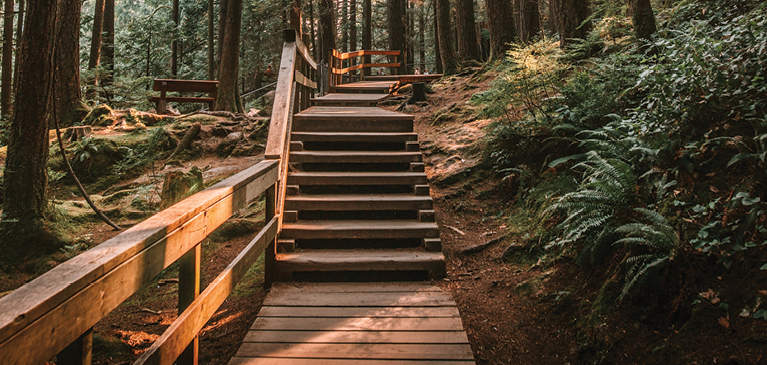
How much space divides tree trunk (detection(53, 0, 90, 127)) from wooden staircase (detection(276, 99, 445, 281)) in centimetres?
726

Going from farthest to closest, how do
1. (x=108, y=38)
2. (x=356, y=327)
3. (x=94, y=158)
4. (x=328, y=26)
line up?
(x=328, y=26), (x=108, y=38), (x=94, y=158), (x=356, y=327)

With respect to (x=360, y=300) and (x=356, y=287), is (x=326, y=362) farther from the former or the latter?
(x=356, y=287)

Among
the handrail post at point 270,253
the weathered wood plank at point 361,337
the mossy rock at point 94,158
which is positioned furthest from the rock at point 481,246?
the mossy rock at point 94,158

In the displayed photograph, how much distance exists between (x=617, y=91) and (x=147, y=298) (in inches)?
246

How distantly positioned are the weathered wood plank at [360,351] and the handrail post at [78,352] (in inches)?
71.8

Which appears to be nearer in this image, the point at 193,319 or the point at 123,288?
the point at 123,288

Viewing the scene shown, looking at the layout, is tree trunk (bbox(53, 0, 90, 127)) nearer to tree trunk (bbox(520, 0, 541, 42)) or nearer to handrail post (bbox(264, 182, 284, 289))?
handrail post (bbox(264, 182, 284, 289))

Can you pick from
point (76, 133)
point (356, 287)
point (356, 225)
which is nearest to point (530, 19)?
point (356, 225)

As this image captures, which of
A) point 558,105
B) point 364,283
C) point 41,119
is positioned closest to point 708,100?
point 558,105

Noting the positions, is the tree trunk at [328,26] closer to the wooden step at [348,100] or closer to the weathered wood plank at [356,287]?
the wooden step at [348,100]

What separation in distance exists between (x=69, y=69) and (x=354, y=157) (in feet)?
28.4

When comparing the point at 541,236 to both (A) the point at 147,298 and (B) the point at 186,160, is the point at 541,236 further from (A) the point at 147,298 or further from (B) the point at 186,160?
(B) the point at 186,160

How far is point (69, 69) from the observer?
1020 cm

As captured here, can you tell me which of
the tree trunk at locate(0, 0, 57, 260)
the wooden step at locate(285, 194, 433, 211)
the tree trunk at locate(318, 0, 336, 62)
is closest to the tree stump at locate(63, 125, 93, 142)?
the tree trunk at locate(0, 0, 57, 260)
